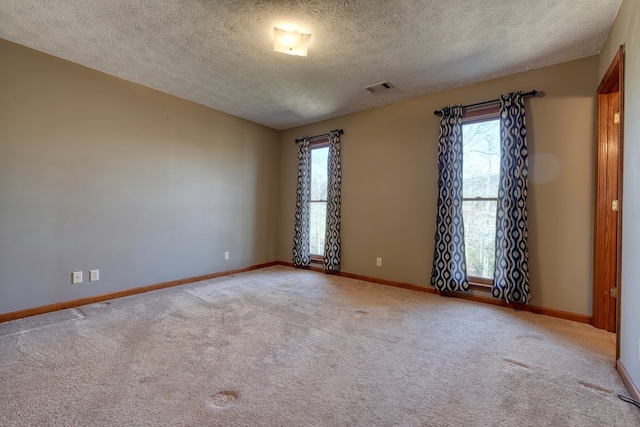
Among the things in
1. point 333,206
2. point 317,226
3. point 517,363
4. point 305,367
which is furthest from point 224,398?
point 317,226

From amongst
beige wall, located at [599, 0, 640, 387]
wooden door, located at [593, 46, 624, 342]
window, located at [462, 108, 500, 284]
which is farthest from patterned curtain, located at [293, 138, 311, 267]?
beige wall, located at [599, 0, 640, 387]

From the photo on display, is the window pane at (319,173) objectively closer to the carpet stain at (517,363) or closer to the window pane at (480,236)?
the window pane at (480,236)

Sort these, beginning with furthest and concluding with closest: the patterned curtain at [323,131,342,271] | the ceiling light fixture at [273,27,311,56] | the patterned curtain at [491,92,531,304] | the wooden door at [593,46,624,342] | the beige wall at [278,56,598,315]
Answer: the patterned curtain at [323,131,342,271] < the patterned curtain at [491,92,531,304] < the beige wall at [278,56,598,315] < the wooden door at [593,46,624,342] < the ceiling light fixture at [273,27,311,56]

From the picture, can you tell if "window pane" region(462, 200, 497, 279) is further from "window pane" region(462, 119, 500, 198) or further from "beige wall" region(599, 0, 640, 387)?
"beige wall" region(599, 0, 640, 387)

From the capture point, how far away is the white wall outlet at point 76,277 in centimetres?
303

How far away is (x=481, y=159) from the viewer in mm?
3416

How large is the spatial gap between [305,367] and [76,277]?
2.75 meters

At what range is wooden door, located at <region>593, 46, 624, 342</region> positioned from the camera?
2.55 meters

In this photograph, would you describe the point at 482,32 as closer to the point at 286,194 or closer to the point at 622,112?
the point at 622,112

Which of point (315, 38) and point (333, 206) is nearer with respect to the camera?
point (315, 38)

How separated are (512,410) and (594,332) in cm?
171

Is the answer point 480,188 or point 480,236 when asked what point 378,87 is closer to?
point 480,188

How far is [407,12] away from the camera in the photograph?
218 cm

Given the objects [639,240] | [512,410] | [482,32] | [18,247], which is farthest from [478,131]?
[18,247]
